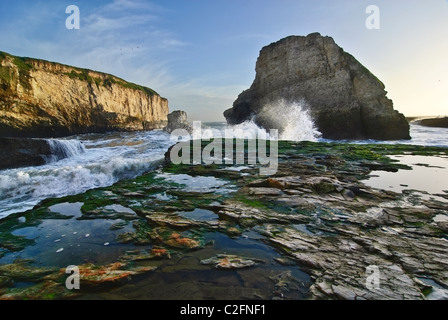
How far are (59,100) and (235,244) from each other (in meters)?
42.1

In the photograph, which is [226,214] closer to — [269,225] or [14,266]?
[269,225]

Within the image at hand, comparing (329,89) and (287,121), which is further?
(287,121)

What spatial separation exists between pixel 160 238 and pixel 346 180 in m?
5.88

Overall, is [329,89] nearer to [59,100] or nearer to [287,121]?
[287,121]

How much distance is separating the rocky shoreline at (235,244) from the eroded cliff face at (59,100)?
3031cm

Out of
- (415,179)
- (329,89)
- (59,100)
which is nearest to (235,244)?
(415,179)

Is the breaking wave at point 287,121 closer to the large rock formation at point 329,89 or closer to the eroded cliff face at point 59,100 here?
the large rock formation at point 329,89

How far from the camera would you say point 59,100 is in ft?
117

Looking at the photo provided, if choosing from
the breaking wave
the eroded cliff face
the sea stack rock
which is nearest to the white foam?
the breaking wave


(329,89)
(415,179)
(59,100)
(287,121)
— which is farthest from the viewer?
(59,100)

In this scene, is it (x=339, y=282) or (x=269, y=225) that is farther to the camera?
(x=269, y=225)

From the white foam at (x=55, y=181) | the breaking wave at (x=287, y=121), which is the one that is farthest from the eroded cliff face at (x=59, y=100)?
the breaking wave at (x=287, y=121)
